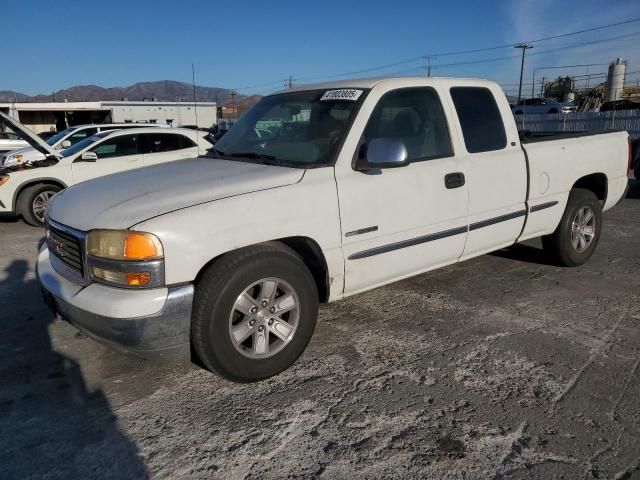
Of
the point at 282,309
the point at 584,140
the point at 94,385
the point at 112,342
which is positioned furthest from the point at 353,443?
the point at 584,140

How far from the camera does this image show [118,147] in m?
9.09

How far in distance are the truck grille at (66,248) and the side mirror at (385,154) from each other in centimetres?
185

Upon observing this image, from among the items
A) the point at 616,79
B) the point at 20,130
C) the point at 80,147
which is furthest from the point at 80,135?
the point at 616,79

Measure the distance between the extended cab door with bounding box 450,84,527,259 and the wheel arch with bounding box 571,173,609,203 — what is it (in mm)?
1338

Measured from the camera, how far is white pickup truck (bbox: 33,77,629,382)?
272cm

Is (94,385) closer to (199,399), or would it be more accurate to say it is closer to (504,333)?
(199,399)

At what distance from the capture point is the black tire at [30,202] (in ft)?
27.1

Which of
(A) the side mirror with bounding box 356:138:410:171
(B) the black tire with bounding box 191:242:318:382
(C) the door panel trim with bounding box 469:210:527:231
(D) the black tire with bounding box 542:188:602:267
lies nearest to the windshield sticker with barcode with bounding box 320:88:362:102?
(A) the side mirror with bounding box 356:138:410:171

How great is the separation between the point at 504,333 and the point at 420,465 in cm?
170

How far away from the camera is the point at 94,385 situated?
314 cm

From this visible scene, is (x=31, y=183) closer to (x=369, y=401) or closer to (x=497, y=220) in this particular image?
(x=497, y=220)

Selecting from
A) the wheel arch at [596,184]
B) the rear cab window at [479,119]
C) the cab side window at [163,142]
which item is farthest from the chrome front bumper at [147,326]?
the cab side window at [163,142]

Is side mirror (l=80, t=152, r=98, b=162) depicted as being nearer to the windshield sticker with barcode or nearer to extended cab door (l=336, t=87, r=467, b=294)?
the windshield sticker with barcode

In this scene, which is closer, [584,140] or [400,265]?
[400,265]
